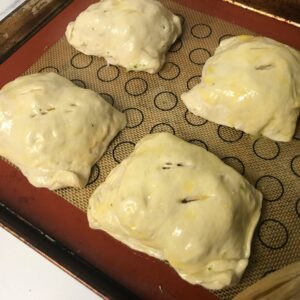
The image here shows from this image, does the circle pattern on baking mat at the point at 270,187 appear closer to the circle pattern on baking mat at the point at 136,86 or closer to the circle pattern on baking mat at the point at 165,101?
the circle pattern on baking mat at the point at 165,101

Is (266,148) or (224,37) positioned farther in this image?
(224,37)

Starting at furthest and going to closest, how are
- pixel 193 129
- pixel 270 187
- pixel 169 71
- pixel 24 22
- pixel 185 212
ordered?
1. pixel 24 22
2. pixel 169 71
3. pixel 193 129
4. pixel 270 187
5. pixel 185 212

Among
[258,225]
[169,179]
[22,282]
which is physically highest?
[169,179]

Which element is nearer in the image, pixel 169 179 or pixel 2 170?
pixel 169 179

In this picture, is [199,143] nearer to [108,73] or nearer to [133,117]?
[133,117]

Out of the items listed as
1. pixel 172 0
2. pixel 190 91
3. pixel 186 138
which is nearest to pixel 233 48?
pixel 190 91

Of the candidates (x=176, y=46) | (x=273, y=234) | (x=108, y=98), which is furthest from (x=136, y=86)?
(x=273, y=234)

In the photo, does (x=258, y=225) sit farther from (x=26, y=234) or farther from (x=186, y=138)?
(x=26, y=234)
